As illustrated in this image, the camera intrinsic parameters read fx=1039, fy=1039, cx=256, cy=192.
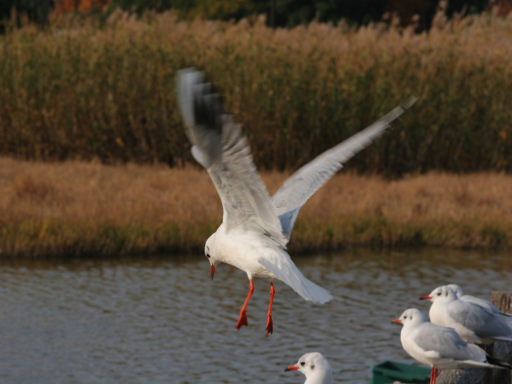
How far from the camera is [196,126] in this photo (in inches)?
174

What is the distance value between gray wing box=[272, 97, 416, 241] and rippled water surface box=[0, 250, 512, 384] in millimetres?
2388

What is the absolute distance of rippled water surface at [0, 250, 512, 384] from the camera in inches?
331

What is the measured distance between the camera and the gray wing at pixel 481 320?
233 inches

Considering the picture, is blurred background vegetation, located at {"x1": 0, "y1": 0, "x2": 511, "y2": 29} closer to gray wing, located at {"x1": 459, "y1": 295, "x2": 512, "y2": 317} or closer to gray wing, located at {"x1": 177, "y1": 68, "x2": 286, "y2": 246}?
gray wing, located at {"x1": 459, "y1": 295, "x2": 512, "y2": 317}

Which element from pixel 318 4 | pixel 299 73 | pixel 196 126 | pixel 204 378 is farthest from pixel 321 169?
pixel 318 4

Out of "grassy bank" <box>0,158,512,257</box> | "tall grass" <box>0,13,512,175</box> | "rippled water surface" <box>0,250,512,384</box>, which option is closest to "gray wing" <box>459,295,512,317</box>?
"rippled water surface" <box>0,250,512,384</box>

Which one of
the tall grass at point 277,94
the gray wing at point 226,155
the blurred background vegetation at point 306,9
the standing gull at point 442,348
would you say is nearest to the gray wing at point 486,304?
the standing gull at point 442,348

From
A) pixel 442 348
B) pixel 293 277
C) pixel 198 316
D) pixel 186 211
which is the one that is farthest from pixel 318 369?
pixel 186 211

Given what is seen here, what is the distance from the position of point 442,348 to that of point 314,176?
1248mm

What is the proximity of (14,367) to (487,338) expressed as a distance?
3.98m

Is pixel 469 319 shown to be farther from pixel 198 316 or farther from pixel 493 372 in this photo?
pixel 198 316

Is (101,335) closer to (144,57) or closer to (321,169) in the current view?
(321,169)

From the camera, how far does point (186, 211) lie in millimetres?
13289

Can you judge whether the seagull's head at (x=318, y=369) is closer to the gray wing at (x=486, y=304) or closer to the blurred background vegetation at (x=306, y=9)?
the gray wing at (x=486, y=304)
